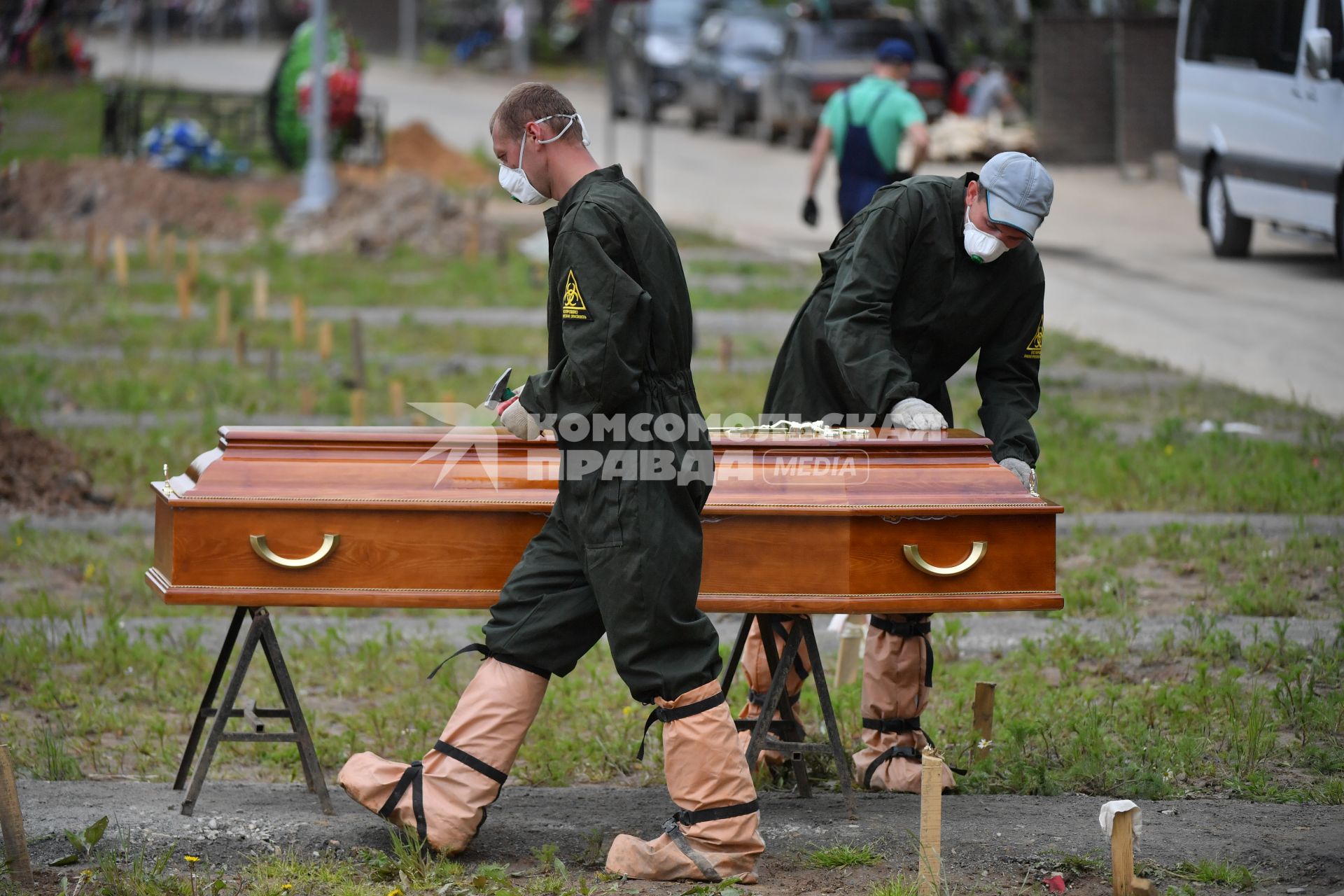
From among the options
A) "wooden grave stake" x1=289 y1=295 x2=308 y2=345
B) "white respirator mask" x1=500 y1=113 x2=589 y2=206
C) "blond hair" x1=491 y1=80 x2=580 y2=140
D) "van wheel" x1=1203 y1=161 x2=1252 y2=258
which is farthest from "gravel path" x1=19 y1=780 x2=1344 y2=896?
"van wheel" x1=1203 y1=161 x2=1252 y2=258

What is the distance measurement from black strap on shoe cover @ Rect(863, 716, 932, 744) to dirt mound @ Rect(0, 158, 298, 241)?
47.0 feet

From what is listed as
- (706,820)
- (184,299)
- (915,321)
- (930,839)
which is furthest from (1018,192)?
(184,299)

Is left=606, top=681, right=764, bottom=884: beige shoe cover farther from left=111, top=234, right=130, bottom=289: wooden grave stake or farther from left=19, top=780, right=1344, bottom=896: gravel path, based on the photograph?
left=111, top=234, right=130, bottom=289: wooden grave stake

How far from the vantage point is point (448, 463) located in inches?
177

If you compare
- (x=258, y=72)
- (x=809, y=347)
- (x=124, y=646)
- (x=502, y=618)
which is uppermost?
(x=809, y=347)

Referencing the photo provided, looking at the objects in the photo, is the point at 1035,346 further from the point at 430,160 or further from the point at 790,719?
the point at 430,160

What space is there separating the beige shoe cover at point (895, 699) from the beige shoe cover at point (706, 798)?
897 millimetres

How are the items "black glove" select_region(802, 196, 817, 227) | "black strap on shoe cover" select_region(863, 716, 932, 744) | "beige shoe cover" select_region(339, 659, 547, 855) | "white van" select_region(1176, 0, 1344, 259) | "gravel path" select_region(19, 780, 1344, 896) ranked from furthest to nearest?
"white van" select_region(1176, 0, 1344, 259) < "black glove" select_region(802, 196, 817, 227) < "black strap on shoe cover" select_region(863, 716, 932, 744) < "gravel path" select_region(19, 780, 1344, 896) < "beige shoe cover" select_region(339, 659, 547, 855)

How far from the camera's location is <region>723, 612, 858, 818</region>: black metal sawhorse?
4.54 m

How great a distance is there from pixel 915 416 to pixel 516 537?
1141mm

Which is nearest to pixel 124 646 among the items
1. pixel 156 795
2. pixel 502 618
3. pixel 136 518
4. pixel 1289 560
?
pixel 156 795

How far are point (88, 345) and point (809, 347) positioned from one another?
27.5 ft

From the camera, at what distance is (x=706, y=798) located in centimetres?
411

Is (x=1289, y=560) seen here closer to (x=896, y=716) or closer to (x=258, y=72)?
(x=896, y=716)
